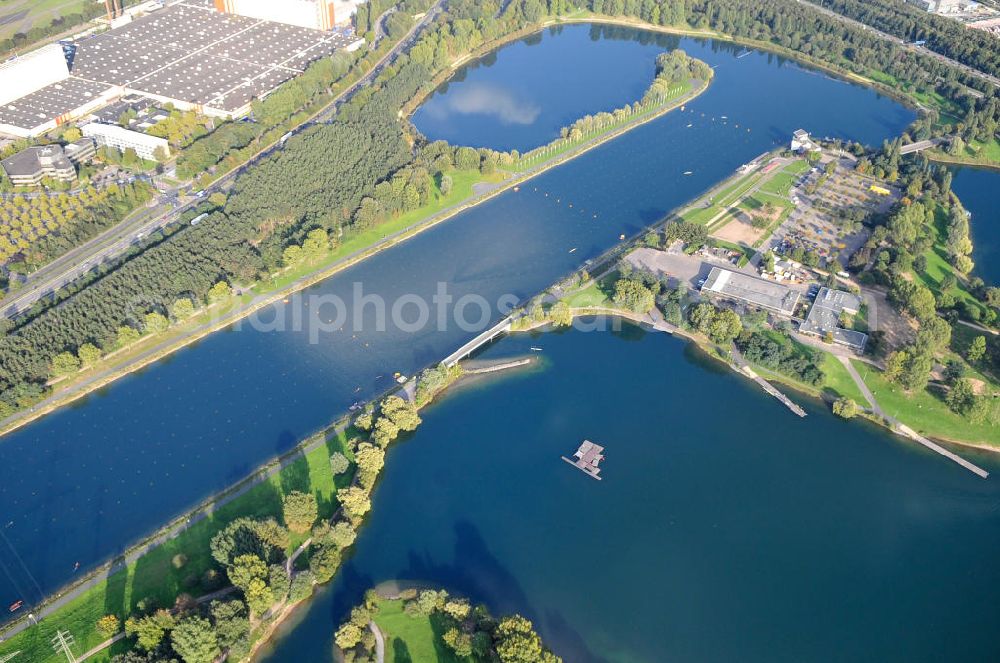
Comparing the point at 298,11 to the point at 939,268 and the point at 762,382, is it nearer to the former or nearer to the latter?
the point at 762,382

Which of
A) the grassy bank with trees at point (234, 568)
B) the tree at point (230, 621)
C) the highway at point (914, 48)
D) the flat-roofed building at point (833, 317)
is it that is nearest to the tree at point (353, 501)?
the grassy bank with trees at point (234, 568)

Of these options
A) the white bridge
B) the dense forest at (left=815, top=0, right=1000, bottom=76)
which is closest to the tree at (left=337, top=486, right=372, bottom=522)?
the white bridge

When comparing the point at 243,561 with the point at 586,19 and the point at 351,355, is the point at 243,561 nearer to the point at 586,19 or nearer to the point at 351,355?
the point at 351,355


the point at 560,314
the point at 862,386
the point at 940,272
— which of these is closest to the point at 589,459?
the point at 560,314

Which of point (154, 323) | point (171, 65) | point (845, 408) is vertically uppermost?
point (171, 65)

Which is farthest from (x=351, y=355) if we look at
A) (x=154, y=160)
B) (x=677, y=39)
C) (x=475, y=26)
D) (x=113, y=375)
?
(x=677, y=39)

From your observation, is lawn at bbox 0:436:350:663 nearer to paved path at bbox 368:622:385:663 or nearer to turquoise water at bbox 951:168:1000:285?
paved path at bbox 368:622:385:663
